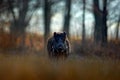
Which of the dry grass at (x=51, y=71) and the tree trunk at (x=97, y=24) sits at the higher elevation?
the tree trunk at (x=97, y=24)

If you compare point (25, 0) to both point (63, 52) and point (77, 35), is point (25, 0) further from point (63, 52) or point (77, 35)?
point (63, 52)

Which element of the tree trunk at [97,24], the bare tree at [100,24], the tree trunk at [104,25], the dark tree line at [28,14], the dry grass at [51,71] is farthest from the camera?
the dark tree line at [28,14]

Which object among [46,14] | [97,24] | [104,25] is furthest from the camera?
[46,14]

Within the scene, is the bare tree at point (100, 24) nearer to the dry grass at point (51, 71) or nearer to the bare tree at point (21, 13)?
the bare tree at point (21, 13)

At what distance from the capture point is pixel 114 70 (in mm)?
12062

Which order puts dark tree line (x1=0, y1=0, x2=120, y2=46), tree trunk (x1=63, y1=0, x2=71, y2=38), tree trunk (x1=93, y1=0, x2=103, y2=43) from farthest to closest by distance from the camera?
tree trunk (x1=63, y1=0, x2=71, y2=38) < dark tree line (x1=0, y1=0, x2=120, y2=46) < tree trunk (x1=93, y1=0, x2=103, y2=43)

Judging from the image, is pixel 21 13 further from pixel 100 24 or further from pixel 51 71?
pixel 51 71

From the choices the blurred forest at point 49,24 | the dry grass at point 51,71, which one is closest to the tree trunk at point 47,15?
the blurred forest at point 49,24

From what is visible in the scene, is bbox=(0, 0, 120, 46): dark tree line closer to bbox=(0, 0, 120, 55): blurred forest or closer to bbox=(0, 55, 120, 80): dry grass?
bbox=(0, 0, 120, 55): blurred forest

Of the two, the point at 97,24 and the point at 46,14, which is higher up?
the point at 46,14

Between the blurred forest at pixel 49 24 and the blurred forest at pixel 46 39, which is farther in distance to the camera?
the blurred forest at pixel 49 24

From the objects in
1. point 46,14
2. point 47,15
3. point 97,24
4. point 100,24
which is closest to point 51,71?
point 100,24

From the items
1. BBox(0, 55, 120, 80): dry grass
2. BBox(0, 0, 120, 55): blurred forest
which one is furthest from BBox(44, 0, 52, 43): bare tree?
BBox(0, 55, 120, 80): dry grass

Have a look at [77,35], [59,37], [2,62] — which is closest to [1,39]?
[77,35]
